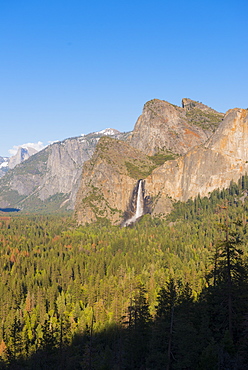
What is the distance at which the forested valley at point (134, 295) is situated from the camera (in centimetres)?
3366

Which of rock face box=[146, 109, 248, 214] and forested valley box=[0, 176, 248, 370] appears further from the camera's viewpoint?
rock face box=[146, 109, 248, 214]

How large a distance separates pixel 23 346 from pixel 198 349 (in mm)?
43928

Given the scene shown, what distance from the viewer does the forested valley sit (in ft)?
110

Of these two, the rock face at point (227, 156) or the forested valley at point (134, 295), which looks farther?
the rock face at point (227, 156)

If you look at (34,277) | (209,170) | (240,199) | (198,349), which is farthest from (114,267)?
(209,170)

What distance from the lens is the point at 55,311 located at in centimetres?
8656

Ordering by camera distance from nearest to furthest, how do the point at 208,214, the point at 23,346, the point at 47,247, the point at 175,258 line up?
the point at 23,346
the point at 175,258
the point at 47,247
the point at 208,214

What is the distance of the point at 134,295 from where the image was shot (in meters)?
66.4

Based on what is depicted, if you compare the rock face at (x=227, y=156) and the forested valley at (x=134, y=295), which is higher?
the rock face at (x=227, y=156)

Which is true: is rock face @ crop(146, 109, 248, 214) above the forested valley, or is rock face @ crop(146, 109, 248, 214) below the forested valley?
above

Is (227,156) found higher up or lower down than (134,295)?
higher up

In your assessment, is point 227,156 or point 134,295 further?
point 227,156

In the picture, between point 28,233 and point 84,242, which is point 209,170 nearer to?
point 84,242

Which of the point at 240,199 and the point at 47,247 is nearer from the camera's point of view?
the point at 47,247
